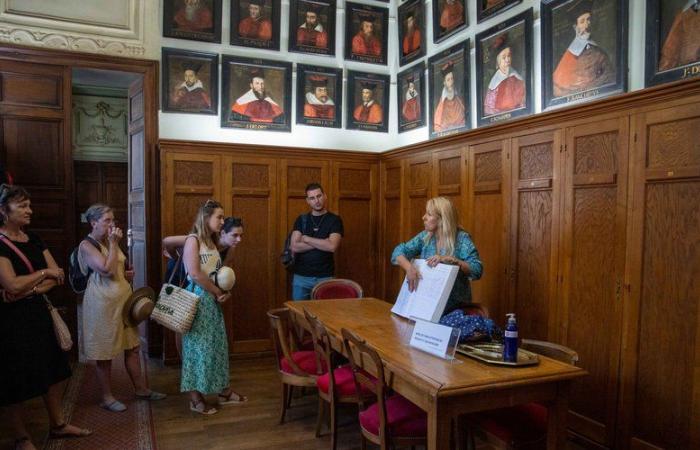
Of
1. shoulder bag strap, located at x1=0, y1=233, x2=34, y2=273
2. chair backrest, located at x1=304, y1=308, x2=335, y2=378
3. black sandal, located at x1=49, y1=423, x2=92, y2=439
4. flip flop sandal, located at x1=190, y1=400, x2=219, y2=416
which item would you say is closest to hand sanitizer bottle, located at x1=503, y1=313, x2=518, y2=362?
chair backrest, located at x1=304, y1=308, x2=335, y2=378

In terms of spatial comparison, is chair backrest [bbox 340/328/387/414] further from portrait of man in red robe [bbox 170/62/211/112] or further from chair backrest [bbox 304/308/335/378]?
portrait of man in red robe [bbox 170/62/211/112]

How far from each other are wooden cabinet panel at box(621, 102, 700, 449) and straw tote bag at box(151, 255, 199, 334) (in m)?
3.04

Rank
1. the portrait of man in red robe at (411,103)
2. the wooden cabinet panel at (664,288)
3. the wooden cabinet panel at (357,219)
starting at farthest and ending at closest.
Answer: the wooden cabinet panel at (357,219) < the portrait of man in red robe at (411,103) < the wooden cabinet panel at (664,288)

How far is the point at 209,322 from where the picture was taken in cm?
387

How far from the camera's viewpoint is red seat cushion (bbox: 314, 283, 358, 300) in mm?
4492

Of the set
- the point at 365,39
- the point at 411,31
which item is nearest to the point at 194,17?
the point at 365,39

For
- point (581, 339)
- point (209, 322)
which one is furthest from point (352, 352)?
point (581, 339)

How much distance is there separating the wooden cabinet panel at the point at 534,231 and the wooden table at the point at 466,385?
1.50m

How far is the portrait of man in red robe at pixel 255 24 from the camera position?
5922 mm

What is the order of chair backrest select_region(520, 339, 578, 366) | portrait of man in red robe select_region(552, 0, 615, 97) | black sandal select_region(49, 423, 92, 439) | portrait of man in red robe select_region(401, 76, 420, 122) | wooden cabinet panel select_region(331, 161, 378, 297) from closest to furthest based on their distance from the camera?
chair backrest select_region(520, 339, 578, 366), black sandal select_region(49, 423, 92, 439), portrait of man in red robe select_region(552, 0, 615, 97), portrait of man in red robe select_region(401, 76, 420, 122), wooden cabinet panel select_region(331, 161, 378, 297)

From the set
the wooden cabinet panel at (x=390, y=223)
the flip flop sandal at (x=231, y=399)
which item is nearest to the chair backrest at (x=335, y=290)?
the flip flop sandal at (x=231, y=399)

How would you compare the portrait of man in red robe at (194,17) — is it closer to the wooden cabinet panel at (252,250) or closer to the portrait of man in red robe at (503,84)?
the wooden cabinet panel at (252,250)

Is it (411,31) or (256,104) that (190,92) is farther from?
(411,31)

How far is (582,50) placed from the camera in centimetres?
385
